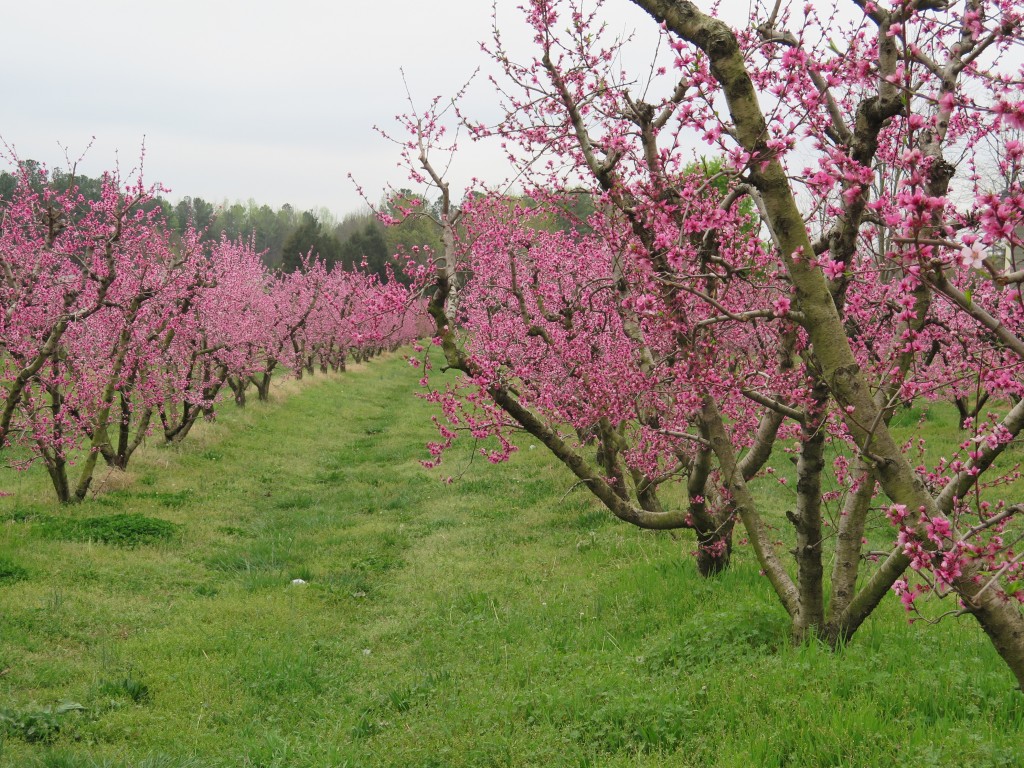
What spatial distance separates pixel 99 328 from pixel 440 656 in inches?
415

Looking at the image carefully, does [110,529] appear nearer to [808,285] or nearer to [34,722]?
[34,722]

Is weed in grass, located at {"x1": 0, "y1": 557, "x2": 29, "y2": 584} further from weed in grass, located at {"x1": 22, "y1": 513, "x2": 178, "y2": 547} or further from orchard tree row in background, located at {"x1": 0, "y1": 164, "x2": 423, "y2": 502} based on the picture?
orchard tree row in background, located at {"x1": 0, "y1": 164, "x2": 423, "y2": 502}

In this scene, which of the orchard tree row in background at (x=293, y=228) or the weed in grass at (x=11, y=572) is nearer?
the weed in grass at (x=11, y=572)

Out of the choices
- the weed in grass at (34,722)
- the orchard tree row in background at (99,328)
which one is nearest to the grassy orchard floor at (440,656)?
the weed in grass at (34,722)

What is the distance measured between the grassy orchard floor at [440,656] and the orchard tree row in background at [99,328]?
128 centimetres

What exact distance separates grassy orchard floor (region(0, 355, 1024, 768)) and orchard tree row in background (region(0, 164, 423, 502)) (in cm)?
128

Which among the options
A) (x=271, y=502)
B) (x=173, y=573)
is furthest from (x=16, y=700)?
(x=271, y=502)

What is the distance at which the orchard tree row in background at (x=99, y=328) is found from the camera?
9992 millimetres

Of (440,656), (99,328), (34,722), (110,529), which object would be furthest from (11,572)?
(99,328)

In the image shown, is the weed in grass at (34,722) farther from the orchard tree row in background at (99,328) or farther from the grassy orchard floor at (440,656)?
the orchard tree row in background at (99,328)

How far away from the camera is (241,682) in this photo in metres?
6.22

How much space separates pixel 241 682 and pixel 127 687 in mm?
836

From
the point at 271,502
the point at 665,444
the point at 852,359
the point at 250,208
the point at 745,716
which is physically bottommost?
the point at 271,502

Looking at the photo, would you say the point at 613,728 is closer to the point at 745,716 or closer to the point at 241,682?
the point at 745,716
